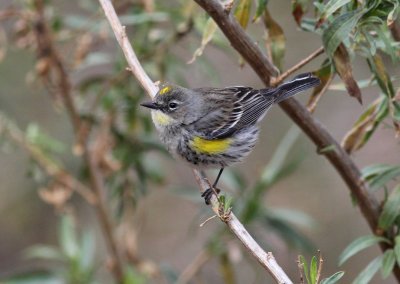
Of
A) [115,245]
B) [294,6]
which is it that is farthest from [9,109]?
[294,6]

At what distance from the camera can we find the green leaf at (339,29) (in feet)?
10.1

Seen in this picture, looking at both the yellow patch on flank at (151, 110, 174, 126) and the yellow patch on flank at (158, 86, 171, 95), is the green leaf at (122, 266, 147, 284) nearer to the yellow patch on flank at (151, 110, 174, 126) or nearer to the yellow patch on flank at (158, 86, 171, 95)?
the yellow patch on flank at (151, 110, 174, 126)

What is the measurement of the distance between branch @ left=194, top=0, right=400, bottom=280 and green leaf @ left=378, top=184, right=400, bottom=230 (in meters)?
0.08

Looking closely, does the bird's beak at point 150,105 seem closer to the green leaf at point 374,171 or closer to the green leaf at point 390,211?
the green leaf at point 374,171

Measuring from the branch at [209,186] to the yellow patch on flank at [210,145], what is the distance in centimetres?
17

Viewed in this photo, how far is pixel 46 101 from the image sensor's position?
7.79m

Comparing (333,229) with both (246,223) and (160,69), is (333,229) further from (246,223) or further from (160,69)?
(160,69)

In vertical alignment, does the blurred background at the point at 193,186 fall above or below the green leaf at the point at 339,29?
above

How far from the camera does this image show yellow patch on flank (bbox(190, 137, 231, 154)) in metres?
4.46

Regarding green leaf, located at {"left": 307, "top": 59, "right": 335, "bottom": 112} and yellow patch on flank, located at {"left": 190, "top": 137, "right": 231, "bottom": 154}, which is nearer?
green leaf, located at {"left": 307, "top": 59, "right": 335, "bottom": 112}

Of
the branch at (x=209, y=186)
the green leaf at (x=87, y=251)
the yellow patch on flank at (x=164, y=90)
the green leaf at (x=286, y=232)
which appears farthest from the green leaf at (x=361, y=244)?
the green leaf at (x=87, y=251)

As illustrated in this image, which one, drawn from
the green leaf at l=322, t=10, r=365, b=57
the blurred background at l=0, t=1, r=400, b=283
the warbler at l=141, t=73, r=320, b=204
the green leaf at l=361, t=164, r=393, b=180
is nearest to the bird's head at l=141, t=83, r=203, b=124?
the warbler at l=141, t=73, r=320, b=204

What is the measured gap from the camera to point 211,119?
4.84 metres

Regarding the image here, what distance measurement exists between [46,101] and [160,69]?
317 cm
